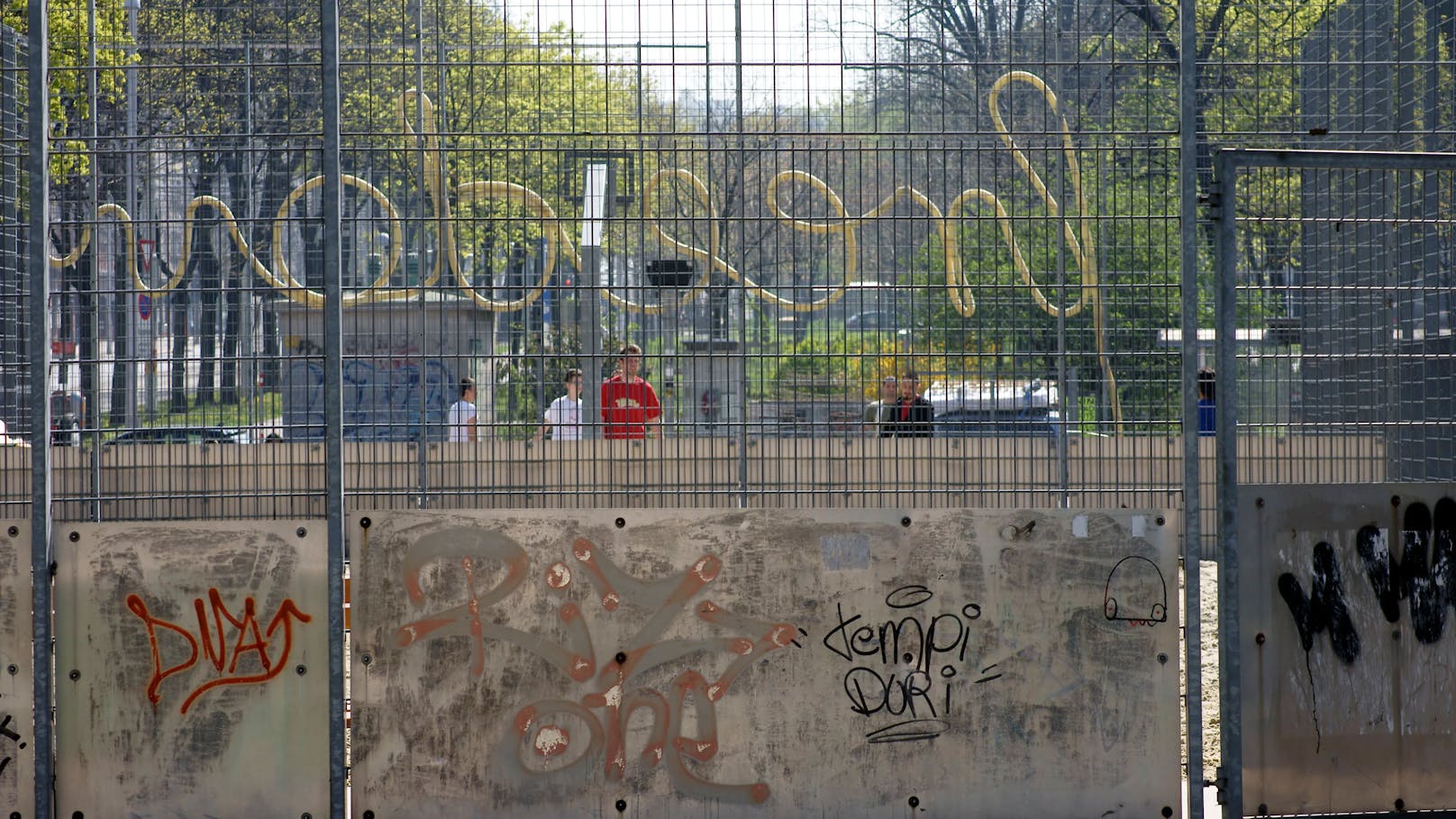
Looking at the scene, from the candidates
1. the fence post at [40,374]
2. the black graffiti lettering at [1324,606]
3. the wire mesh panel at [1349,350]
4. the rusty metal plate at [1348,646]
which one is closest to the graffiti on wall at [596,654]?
the fence post at [40,374]

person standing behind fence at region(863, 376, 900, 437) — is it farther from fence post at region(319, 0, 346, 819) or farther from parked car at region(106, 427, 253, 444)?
parked car at region(106, 427, 253, 444)

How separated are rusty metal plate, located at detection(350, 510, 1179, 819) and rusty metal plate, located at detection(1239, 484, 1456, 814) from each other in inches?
15.9

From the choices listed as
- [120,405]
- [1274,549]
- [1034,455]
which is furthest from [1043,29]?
[120,405]

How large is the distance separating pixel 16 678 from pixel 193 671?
71 cm

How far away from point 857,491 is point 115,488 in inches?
124

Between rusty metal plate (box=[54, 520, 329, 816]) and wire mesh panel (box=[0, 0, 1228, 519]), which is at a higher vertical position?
wire mesh panel (box=[0, 0, 1228, 519])

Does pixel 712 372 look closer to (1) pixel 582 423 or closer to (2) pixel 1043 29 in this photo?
(1) pixel 582 423

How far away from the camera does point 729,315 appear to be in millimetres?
5516

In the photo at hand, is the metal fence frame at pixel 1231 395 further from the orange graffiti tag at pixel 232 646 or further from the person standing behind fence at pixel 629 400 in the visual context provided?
the orange graffiti tag at pixel 232 646

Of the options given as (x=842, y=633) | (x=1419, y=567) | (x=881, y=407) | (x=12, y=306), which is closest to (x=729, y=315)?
(x=881, y=407)

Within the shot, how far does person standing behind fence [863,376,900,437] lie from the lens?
18.1 feet

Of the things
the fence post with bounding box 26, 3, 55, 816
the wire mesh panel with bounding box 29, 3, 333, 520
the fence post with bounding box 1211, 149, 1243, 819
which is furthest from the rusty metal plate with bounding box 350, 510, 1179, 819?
the fence post with bounding box 26, 3, 55, 816

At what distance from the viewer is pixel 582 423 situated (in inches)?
213

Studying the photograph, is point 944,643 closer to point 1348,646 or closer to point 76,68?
point 1348,646
